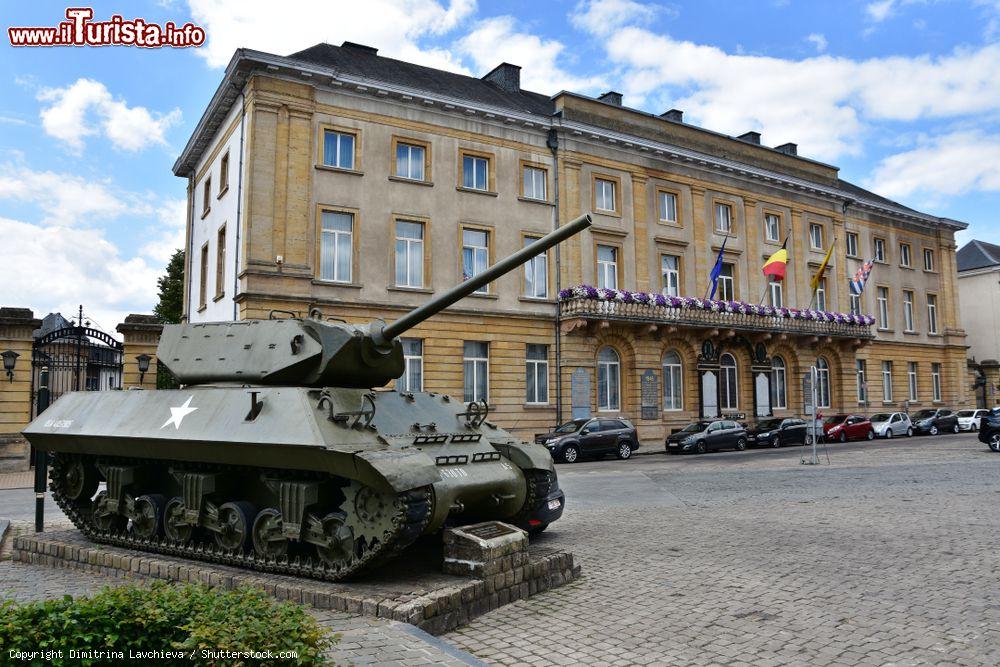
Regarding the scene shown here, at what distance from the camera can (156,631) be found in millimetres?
4324

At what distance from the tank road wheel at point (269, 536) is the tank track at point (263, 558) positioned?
0.07 m

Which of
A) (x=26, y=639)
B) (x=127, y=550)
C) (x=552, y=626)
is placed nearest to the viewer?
(x=26, y=639)

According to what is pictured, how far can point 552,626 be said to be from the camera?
6.68 m

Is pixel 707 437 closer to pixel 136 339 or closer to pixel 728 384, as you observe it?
pixel 728 384

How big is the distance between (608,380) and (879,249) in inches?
814

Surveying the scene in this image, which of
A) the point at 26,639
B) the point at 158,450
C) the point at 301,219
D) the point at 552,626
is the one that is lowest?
the point at 552,626

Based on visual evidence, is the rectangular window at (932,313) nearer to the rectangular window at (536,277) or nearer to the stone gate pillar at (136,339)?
the rectangular window at (536,277)

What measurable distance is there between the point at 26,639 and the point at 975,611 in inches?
271

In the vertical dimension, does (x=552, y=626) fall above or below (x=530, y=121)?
below

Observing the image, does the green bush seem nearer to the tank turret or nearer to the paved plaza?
the paved plaza

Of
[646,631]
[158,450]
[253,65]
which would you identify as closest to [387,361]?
[158,450]

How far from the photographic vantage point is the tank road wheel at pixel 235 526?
8.28 meters

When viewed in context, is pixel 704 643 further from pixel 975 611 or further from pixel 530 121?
pixel 530 121

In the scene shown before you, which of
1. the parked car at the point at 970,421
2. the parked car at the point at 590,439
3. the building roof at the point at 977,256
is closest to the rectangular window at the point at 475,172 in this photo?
the parked car at the point at 590,439
